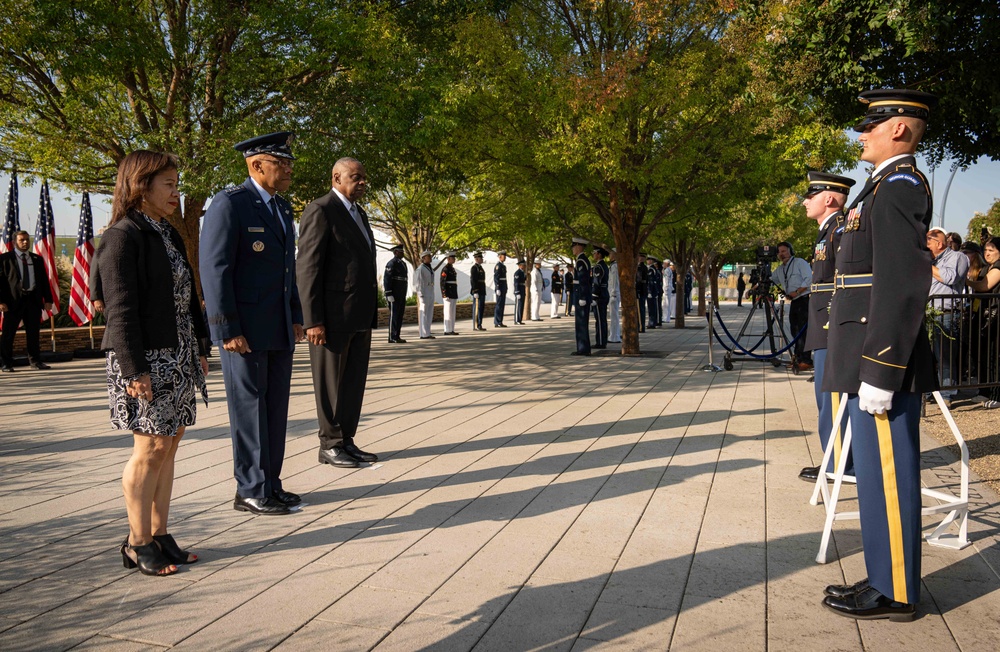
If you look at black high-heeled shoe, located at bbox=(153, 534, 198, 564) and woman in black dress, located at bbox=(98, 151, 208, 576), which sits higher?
woman in black dress, located at bbox=(98, 151, 208, 576)

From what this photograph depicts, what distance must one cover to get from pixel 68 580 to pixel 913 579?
3712 mm

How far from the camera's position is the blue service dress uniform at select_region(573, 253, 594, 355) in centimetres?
1533

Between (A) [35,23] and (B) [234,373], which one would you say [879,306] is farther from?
(A) [35,23]

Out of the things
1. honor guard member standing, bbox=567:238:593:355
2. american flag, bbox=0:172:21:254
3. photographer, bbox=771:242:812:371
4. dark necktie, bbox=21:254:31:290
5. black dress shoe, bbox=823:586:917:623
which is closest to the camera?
black dress shoe, bbox=823:586:917:623

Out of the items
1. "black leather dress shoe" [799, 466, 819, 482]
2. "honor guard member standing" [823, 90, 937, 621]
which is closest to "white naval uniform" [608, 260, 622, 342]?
"black leather dress shoe" [799, 466, 819, 482]

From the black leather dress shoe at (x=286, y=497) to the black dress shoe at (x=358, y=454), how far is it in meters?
1.09

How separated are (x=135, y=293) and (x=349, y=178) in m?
2.41

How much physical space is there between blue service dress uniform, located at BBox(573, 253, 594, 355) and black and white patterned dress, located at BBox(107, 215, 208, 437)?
11.6m

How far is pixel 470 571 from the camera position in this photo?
3809 millimetres

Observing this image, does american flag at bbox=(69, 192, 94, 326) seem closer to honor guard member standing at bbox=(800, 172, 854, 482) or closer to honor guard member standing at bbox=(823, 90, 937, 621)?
honor guard member standing at bbox=(800, 172, 854, 482)

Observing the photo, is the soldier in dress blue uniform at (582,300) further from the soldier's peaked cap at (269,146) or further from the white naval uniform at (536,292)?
the white naval uniform at (536,292)

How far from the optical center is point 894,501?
3324 mm

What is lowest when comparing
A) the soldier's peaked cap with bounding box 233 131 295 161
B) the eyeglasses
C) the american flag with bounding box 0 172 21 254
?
the eyeglasses

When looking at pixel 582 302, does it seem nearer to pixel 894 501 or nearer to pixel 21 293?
pixel 21 293
